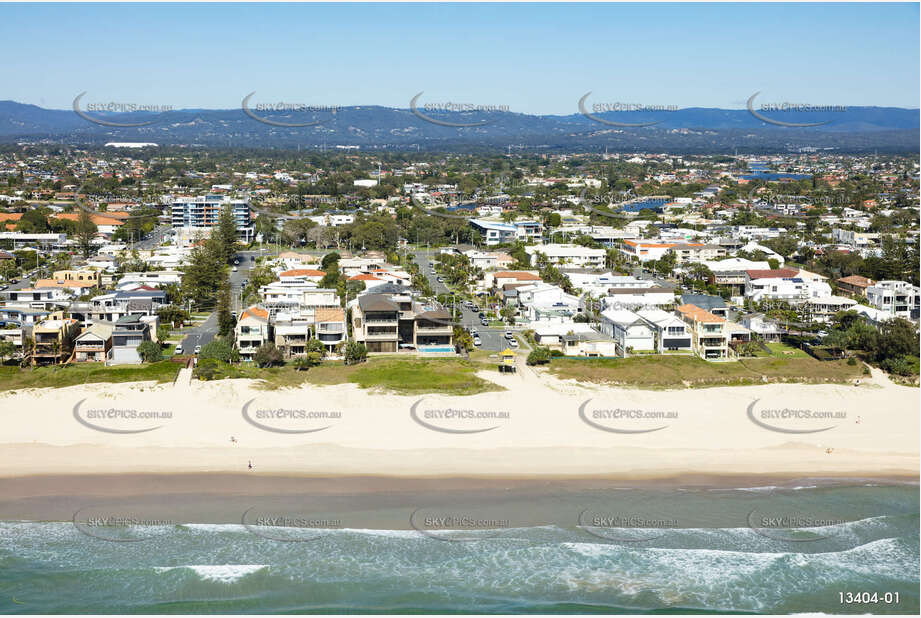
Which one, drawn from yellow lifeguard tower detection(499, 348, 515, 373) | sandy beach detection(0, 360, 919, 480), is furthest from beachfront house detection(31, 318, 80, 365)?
yellow lifeguard tower detection(499, 348, 515, 373)

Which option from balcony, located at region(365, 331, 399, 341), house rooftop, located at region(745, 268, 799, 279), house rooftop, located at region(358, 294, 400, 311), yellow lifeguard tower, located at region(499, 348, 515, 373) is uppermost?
house rooftop, located at region(358, 294, 400, 311)

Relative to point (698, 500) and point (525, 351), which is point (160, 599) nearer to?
point (698, 500)

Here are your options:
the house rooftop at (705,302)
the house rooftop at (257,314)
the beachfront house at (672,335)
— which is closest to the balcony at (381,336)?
the house rooftop at (257,314)

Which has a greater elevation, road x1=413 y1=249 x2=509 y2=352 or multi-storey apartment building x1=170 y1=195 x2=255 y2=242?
multi-storey apartment building x1=170 y1=195 x2=255 y2=242

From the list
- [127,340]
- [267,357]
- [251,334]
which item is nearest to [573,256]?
[251,334]

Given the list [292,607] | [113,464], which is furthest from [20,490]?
[292,607]

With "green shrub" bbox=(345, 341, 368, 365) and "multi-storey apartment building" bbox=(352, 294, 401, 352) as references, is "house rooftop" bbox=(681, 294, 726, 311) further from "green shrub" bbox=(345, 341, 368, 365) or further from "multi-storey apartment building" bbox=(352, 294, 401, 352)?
"green shrub" bbox=(345, 341, 368, 365)

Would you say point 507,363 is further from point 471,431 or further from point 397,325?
point 471,431
